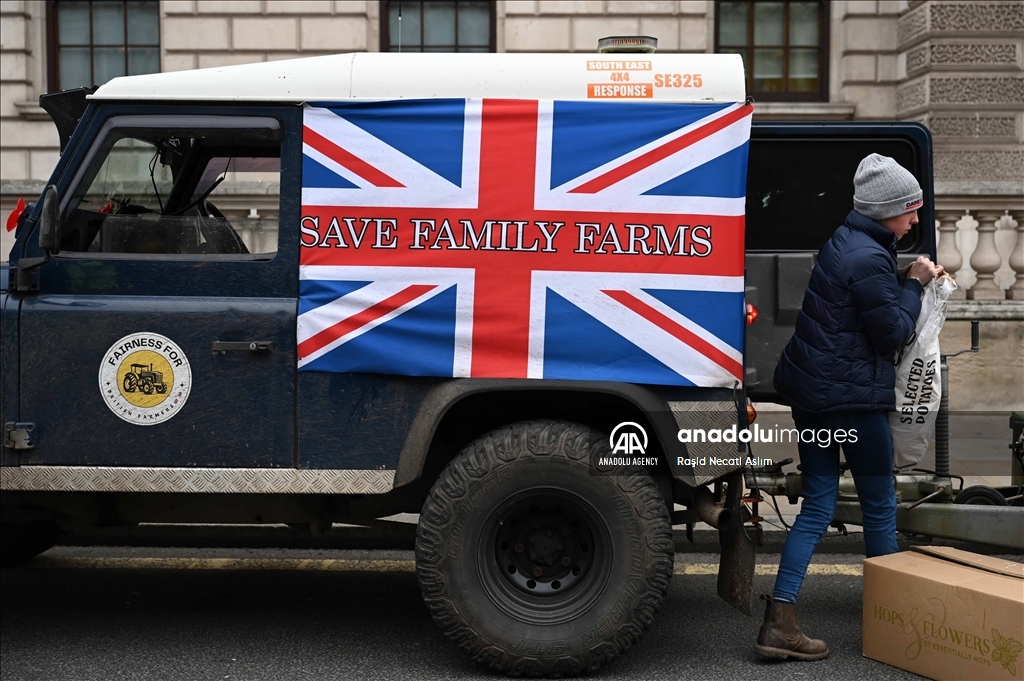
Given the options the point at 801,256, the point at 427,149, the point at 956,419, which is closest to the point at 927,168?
the point at 801,256

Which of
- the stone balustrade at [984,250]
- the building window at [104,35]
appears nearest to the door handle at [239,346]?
the stone balustrade at [984,250]

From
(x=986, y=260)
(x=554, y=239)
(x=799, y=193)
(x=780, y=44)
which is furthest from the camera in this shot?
(x=780, y=44)

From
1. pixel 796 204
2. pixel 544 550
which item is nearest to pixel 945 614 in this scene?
pixel 544 550

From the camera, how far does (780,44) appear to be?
14.3 m

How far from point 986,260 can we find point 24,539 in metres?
8.42

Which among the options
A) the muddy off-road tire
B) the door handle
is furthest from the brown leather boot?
the door handle

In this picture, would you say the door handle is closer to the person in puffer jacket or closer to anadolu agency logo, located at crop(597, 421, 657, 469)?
anadolu agency logo, located at crop(597, 421, 657, 469)

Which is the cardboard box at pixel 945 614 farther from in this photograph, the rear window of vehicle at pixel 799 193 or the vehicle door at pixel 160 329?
the vehicle door at pixel 160 329

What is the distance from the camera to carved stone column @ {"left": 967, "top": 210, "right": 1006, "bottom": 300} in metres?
9.86

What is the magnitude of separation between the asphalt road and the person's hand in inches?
60.3

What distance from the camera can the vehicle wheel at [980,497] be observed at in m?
4.81

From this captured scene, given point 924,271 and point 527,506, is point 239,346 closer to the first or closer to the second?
point 527,506

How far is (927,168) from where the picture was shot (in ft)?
16.2

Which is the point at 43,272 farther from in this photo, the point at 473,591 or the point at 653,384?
the point at 653,384
